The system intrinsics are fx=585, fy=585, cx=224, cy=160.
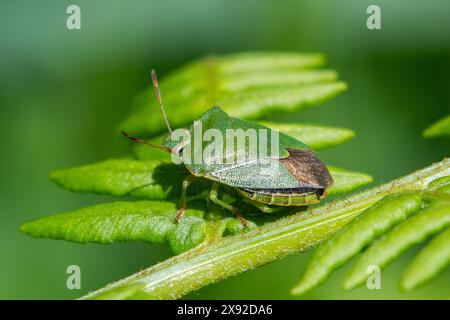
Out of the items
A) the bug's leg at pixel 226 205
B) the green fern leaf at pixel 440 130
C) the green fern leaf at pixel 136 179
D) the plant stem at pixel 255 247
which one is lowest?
the plant stem at pixel 255 247

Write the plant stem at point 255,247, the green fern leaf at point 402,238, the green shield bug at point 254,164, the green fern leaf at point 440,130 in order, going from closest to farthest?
the green fern leaf at point 402,238 < the plant stem at point 255,247 < the green shield bug at point 254,164 < the green fern leaf at point 440,130

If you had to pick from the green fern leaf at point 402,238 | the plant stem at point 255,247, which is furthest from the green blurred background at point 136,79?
the green fern leaf at point 402,238

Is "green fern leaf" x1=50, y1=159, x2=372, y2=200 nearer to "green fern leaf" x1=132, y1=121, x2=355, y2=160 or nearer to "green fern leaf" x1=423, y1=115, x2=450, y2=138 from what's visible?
"green fern leaf" x1=132, y1=121, x2=355, y2=160

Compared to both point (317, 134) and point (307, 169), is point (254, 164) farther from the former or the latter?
point (317, 134)

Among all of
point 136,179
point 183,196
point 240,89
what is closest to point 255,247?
point 183,196

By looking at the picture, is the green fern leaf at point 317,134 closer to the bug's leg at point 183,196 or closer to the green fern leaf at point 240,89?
the green fern leaf at point 240,89

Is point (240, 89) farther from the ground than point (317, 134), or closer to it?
farther from the ground
